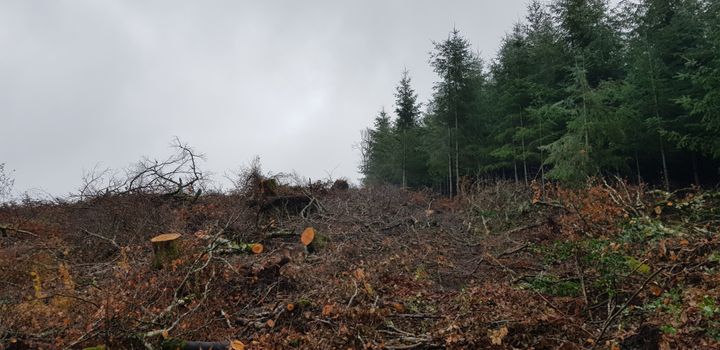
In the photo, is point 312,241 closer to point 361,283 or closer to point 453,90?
point 361,283

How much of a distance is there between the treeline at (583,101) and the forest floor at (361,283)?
19.9 feet

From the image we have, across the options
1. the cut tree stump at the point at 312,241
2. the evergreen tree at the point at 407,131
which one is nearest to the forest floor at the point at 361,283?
the cut tree stump at the point at 312,241

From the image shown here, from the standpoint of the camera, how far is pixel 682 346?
3.71 metres

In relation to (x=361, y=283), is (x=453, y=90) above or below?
above

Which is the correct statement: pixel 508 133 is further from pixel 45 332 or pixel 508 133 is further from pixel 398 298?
pixel 45 332

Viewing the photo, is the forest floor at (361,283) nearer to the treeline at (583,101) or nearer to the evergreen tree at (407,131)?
the treeline at (583,101)

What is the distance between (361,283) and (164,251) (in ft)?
10.7

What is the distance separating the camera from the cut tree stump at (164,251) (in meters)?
6.74

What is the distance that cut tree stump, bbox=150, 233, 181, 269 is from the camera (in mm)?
6742

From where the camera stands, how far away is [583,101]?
15.8 m

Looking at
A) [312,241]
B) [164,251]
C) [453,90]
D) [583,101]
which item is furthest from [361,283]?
[453,90]

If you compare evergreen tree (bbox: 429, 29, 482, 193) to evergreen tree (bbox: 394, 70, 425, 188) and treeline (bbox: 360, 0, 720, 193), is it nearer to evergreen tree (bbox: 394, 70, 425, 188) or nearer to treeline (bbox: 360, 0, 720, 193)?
treeline (bbox: 360, 0, 720, 193)

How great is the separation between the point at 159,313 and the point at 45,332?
112 cm

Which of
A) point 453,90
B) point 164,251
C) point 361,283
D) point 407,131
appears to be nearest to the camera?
point 361,283
